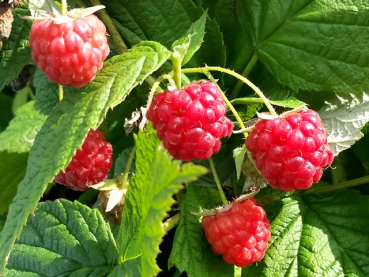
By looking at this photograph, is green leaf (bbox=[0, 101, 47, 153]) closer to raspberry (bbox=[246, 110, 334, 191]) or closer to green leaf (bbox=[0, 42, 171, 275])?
green leaf (bbox=[0, 42, 171, 275])

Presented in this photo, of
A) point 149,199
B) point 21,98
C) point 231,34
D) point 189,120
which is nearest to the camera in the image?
point 149,199

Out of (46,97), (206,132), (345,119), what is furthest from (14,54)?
(345,119)

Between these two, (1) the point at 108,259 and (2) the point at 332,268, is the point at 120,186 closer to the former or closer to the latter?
(1) the point at 108,259

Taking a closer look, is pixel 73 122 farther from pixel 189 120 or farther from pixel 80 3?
pixel 80 3

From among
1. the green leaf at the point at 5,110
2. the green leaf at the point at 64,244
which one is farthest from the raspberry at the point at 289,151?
the green leaf at the point at 5,110

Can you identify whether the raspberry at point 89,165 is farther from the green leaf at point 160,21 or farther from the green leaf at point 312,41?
the green leaf at point 312,41
